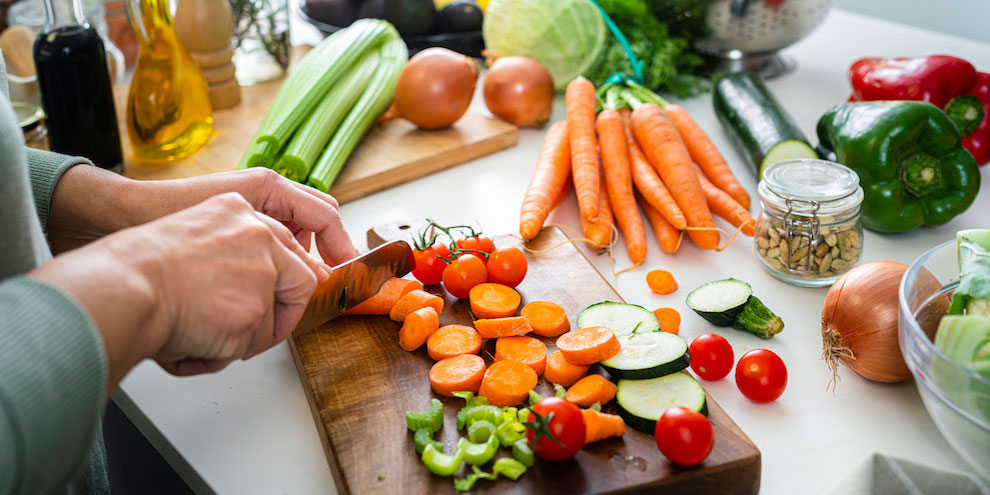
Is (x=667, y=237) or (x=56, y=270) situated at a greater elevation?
(x=56, y=270)

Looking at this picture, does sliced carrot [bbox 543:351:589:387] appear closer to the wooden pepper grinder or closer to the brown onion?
the brown onion

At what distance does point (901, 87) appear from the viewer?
70.0 inches

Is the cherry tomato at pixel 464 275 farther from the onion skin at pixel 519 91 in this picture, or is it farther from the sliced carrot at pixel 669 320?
the onion skin at pixel 519 91

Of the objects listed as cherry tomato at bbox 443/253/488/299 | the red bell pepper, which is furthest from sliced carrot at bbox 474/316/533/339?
the red bell pepper

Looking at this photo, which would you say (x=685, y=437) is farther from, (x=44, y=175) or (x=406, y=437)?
(x=44, y=175)

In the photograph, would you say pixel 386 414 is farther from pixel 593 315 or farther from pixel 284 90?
pixel 284 90

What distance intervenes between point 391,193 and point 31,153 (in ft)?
2.51

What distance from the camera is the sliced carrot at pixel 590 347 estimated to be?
3.59 feet

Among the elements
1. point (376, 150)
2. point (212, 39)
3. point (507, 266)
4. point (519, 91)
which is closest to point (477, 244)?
point (507, 266)

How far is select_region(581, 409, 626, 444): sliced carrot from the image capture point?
99 cm

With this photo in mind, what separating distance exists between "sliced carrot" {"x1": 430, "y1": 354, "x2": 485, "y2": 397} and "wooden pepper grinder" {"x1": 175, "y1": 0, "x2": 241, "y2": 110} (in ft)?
4.21

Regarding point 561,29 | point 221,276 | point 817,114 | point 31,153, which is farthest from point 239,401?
point 817,114

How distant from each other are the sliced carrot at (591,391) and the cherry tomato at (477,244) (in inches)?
15.0

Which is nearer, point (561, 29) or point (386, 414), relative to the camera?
point (386, 414)
